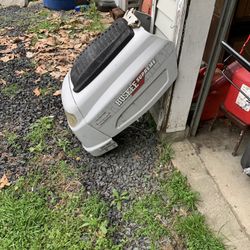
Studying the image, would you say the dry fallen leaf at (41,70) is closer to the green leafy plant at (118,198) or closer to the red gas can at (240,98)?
the green leafy plant at (118,198)

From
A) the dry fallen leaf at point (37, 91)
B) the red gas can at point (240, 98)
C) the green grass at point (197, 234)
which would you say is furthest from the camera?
the dry fallen leaf at point (37, 91)

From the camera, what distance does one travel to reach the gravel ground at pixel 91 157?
2.21 metres

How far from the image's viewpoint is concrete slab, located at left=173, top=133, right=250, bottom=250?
1.98 meters

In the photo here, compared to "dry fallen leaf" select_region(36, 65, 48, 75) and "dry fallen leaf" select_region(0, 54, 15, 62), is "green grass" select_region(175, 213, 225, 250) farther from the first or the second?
"dry fallen leaf" select_region(0, 54, 15, 62)

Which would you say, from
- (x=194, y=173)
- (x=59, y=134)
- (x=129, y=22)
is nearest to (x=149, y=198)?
(x=194, y=173)

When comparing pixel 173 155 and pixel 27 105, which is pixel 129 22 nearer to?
pixel 173 155

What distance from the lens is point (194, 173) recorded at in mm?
2307

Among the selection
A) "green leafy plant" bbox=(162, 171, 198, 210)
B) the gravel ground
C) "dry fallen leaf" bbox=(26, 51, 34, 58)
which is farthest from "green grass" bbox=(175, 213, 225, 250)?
"dry fallen leaf" bbox=(26, 51, 34, 58)

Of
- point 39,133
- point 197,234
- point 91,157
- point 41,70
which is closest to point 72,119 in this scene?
point 91,157

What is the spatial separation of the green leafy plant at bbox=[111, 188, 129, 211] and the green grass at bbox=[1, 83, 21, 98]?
148 centimetres

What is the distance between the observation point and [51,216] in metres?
2.03

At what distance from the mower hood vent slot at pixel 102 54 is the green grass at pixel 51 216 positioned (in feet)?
2.29

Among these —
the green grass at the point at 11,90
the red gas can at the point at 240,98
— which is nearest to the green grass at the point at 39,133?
the green grass at the point at 11,90

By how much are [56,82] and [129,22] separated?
1384mm
